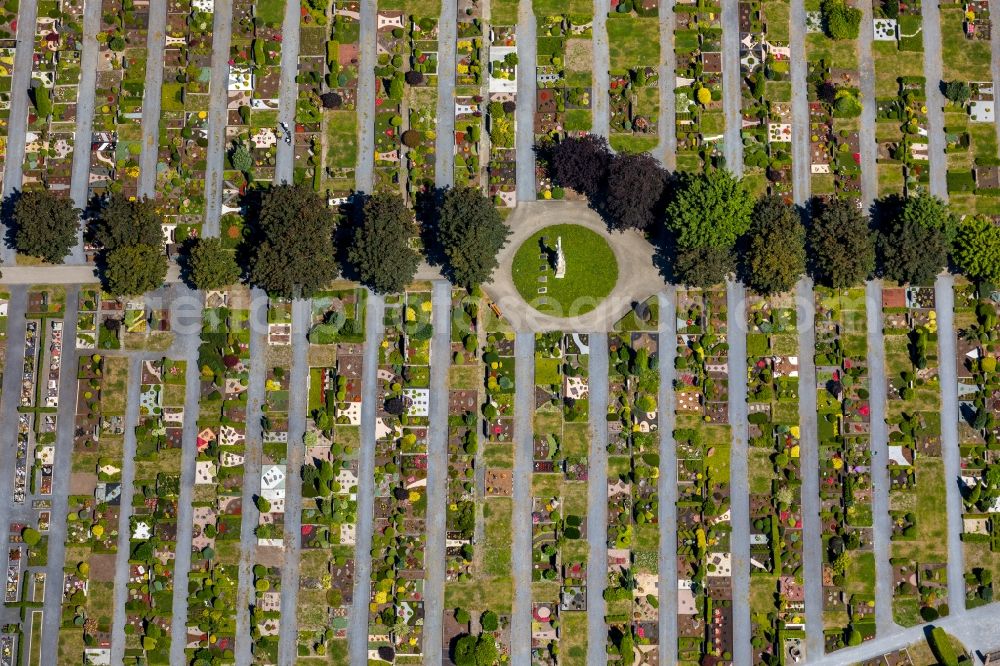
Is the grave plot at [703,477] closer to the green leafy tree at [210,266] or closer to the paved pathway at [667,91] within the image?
the paved pathway at [667,91]

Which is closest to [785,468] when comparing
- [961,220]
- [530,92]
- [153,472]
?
[961,220]

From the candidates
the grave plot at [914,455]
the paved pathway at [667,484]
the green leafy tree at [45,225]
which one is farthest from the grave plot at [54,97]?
the grave plot at [914,455]

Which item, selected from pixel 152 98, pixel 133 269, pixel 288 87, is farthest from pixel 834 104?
pixel 133 269

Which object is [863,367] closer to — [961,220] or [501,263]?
[961,220]

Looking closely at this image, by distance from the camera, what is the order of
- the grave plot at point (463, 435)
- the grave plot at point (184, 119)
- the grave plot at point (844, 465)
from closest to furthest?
the grave plot at point (844, 465) → the grave plot at point (463, 435) → the grave plot at point (184, 119)

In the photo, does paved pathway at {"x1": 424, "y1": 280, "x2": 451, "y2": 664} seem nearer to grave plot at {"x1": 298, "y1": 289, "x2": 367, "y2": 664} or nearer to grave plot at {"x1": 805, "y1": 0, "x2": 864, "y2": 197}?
grave plot at {"x1": 298, "y1": 289, "x2": 367, "y2": 664}

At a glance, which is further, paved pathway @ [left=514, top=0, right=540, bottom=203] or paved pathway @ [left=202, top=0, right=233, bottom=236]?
paved pathway @ [left=202, top=0, right=233, bottom=236]

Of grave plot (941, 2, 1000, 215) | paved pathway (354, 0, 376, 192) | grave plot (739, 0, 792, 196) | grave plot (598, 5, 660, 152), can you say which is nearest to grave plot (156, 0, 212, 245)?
paved pathway (354, 0, 376, 192)
